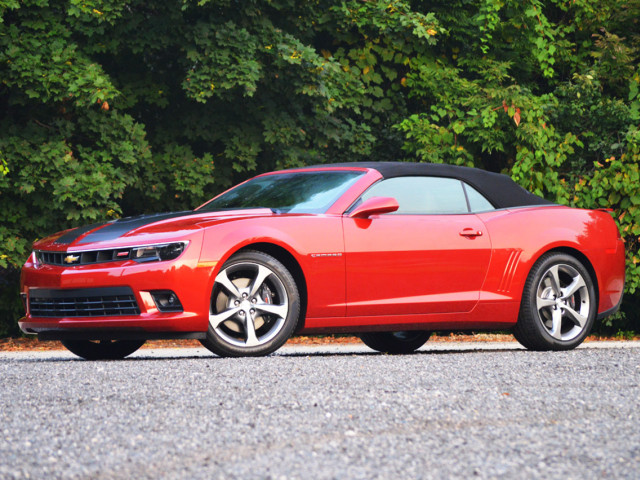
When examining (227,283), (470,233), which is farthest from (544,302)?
(227,283)

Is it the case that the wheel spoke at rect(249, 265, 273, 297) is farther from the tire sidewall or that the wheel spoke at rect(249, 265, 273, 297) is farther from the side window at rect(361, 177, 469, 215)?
the tire sidewall

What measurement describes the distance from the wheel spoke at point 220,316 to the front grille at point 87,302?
473 millimetres

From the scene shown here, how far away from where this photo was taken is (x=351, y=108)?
1580 cm

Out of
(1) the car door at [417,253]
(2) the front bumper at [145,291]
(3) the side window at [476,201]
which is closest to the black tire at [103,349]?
(2) the front bumper at [145,291]

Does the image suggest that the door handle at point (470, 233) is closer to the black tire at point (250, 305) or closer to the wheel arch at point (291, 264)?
the wheel arch at point (291, 264)

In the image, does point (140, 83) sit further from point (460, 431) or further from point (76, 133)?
point (460, 431)

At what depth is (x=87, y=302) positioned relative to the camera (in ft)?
22.9

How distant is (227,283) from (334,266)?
0.78 meters

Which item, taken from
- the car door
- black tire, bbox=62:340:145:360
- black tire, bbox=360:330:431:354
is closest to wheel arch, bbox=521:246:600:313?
the car door

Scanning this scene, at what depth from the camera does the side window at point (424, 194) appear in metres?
7.80

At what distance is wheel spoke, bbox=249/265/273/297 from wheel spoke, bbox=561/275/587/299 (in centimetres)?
257

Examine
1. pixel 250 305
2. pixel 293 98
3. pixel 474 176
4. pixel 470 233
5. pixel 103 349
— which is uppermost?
pixel 293 98

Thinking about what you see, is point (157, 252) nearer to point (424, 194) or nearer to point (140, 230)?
point (140, 230)

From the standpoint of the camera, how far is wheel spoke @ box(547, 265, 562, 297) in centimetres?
823
